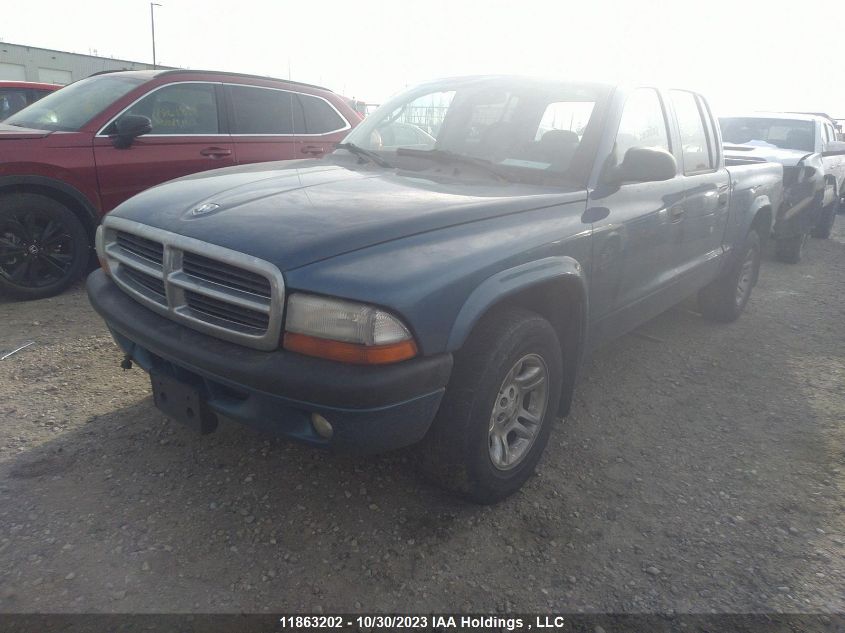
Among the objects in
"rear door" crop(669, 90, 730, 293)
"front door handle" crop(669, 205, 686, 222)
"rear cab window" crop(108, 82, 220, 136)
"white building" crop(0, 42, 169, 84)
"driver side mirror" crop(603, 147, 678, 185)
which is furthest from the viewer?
"white building" crop(0, 42, 169, 84)

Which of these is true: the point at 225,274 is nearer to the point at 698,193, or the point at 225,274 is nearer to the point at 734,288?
the point at 698,193

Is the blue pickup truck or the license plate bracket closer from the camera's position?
the blue pickup truck

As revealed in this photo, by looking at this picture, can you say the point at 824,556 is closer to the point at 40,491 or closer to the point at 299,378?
the point at 299,378

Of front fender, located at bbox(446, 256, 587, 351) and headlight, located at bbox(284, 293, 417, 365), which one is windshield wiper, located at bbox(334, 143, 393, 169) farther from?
headlight, located at bbox(284, 293, 417, 365)

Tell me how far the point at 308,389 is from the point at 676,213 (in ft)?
8.45

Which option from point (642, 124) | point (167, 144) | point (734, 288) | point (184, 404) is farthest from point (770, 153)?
point (184, 404)

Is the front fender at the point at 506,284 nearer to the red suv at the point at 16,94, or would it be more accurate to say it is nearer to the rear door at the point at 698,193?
the rear door at the point at 698,193

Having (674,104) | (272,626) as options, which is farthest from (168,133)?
(272,626)

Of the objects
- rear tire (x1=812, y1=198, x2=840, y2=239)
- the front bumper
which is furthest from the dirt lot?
rear tire (x1=812, y1=198, x2=840, y2=239)

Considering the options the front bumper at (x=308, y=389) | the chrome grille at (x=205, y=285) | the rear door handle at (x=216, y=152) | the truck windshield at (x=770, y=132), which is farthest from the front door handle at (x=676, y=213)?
the truck windshield at (x=770, y=132)

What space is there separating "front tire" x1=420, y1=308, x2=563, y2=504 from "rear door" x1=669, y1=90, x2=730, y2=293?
157 cm

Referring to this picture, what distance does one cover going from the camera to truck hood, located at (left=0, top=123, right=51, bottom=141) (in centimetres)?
444

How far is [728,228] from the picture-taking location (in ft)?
14.5

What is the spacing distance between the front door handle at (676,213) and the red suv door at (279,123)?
3.19 m
